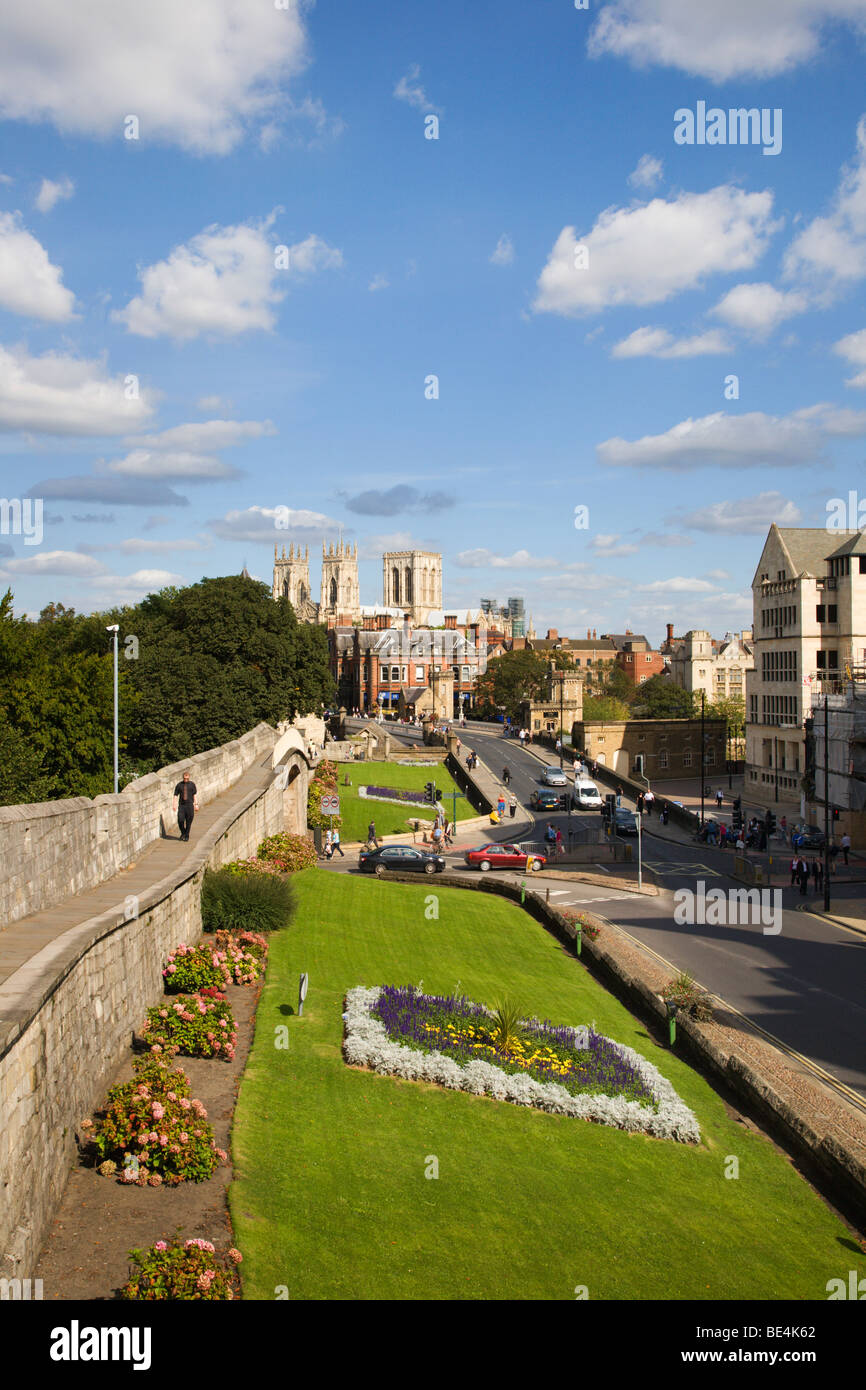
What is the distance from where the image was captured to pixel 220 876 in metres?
21.5

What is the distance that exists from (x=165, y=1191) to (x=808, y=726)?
51151 mm

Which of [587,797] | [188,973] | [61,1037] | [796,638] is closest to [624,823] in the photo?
[587,797]

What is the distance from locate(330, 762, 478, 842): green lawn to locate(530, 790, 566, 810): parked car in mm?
3511

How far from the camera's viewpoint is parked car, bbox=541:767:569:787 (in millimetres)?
65625

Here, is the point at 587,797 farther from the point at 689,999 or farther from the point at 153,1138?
the point at 153,1138

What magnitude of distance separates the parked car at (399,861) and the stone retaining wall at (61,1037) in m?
22.0

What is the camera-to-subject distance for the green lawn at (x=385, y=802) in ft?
171

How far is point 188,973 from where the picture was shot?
16.4m

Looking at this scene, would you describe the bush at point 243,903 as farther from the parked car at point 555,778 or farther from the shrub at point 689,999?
the parked car at point 555,778

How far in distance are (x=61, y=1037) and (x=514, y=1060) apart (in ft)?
29.9

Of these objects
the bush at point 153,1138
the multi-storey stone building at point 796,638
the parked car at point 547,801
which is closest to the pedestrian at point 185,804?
the bush at point 153,1138

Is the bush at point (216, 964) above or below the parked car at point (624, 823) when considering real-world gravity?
above
